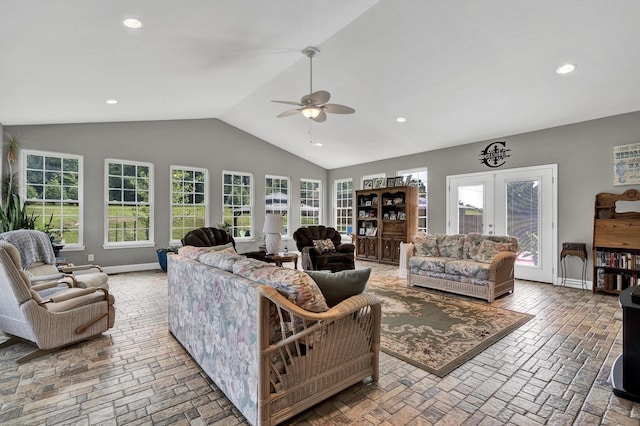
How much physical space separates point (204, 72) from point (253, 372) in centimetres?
426

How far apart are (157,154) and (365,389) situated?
21.6 ft

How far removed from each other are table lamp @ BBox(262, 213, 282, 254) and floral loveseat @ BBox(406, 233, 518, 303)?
7.84 ft

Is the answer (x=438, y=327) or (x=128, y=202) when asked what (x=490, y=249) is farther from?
(x=128, y=202)

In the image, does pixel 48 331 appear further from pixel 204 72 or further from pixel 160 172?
pixel 160 172

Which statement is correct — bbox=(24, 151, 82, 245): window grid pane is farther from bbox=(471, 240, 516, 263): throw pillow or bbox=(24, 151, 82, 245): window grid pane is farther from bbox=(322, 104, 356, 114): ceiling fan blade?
bbox=(471, 240, 516, 263): throw pillow

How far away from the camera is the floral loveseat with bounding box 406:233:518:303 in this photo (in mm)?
4395

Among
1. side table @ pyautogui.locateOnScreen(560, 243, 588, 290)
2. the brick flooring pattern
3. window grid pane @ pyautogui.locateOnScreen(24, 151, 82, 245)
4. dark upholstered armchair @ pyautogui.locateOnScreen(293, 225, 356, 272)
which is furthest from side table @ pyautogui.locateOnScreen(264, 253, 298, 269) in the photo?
side table @ pyautogui.locateOnScreen(560, 243, 588, 290)

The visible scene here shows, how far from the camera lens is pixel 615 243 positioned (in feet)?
15.0

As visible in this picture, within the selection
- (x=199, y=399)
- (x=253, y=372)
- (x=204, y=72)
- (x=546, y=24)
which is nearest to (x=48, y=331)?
(x=199, y=399)

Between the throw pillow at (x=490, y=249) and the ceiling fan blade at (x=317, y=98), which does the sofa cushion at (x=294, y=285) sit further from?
the throw pillow at (x=490, y=249)

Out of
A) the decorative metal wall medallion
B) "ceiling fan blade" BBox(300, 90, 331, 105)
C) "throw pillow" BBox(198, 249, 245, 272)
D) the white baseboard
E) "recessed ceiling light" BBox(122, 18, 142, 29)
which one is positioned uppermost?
"recessed ceiling light" BBox(122, 18, 142, 29)

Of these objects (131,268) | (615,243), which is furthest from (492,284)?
(131,268)

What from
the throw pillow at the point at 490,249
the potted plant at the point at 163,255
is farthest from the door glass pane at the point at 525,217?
the potted plant at the point at 163,255

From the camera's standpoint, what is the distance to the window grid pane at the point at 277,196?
866cm
